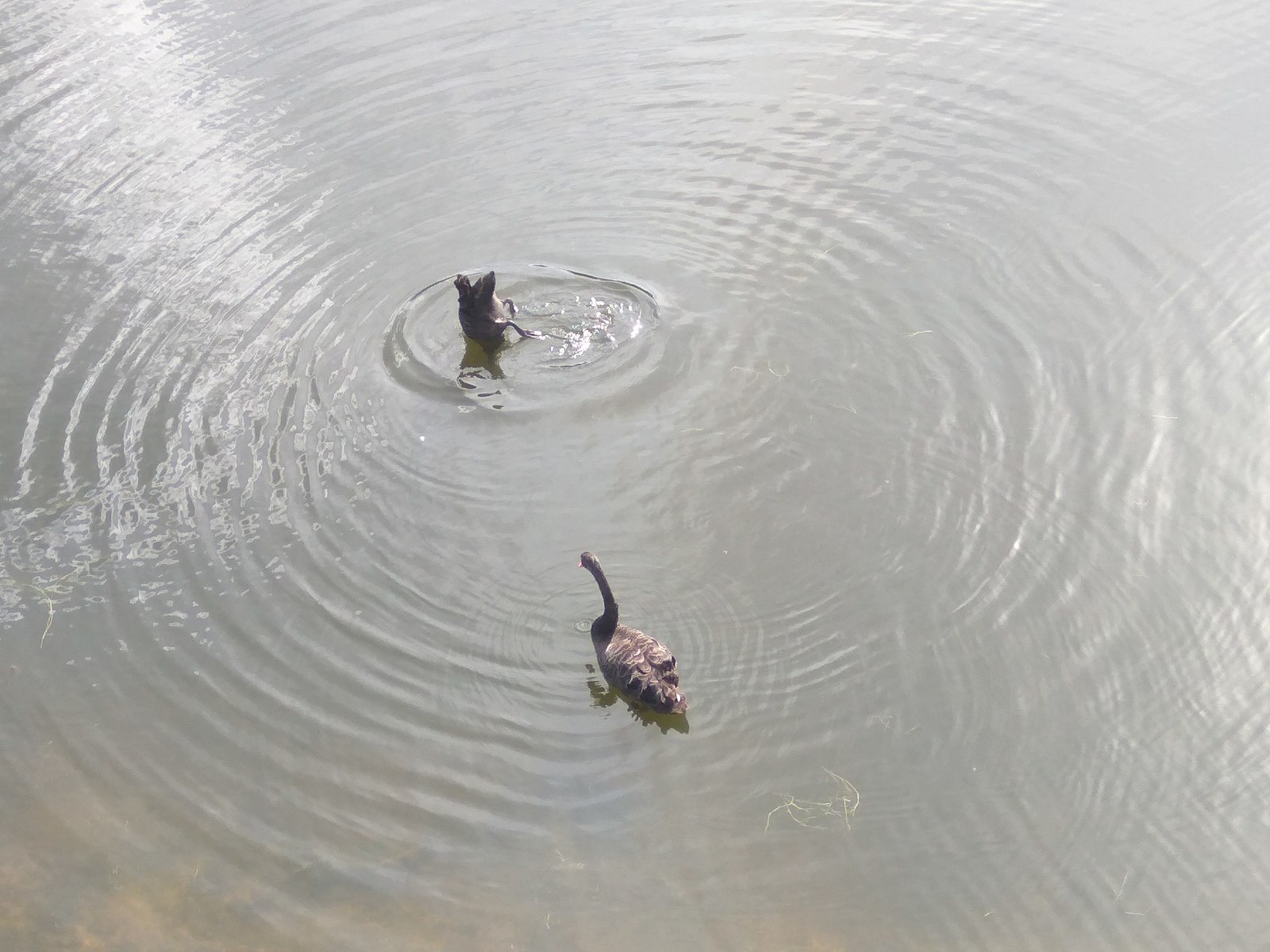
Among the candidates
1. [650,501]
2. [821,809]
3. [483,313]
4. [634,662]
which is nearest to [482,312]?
[483,313]

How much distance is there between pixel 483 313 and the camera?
357 inches

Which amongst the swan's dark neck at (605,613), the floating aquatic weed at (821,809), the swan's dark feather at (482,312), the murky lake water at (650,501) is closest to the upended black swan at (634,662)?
the swan's dark neck at (605,613)

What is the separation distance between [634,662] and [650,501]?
1883 millimetres

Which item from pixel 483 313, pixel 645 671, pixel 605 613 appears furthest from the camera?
pixel 483 313

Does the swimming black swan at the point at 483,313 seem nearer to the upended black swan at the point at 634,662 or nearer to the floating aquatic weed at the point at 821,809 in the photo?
the upended black swan at the point at 634,662

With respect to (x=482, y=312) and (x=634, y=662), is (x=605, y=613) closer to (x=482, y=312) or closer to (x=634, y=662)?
(x=634, y=662)

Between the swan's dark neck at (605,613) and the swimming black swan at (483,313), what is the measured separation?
121 inches

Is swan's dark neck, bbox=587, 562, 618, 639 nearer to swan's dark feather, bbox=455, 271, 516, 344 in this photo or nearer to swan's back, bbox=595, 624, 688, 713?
swan's back, bbox=595, 624, 688, 713

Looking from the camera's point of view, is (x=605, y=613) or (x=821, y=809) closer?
(x=821, y=809)

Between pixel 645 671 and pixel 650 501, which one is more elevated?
pixel 645 671

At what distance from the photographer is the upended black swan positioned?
6184 mm

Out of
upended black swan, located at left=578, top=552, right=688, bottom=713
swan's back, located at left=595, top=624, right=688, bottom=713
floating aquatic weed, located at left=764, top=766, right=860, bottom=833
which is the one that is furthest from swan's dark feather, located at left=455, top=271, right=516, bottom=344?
floating aquatic weed, located at left=764, top=766, right=860, bottom=833

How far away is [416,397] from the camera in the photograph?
8938 millimetres

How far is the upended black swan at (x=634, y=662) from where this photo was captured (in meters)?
6.18
